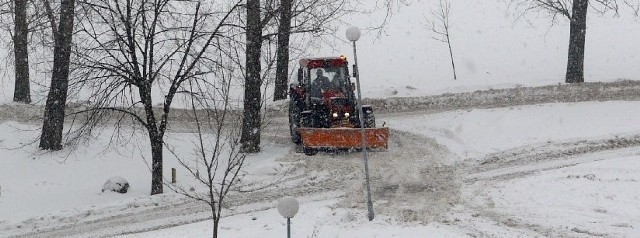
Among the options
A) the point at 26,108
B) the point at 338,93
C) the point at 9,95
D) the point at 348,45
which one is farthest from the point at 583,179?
the point at 348,45

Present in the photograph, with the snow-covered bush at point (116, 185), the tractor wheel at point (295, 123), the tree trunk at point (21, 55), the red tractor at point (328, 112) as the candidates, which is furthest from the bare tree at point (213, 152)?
the tree trunk at point (21, 55)

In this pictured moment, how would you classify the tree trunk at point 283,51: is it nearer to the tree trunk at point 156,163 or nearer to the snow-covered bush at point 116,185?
the tree trunk at point 156,163

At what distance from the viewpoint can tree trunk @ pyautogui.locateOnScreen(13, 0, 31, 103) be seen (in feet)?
61.9

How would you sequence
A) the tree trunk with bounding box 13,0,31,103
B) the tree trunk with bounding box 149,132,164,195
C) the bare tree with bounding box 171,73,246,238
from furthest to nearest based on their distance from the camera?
the tree trunk with bounding box 13,0,31,103 < the tree trunk with bounding box 149,132,164,195 < the bare tree with bounding box 171,73,246,238

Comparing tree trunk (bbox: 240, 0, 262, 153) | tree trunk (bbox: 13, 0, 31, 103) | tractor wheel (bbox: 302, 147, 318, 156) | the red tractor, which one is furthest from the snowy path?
tree trunk (bbox: 13, 0, 31, 103)

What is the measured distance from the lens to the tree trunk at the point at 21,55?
1888 cm

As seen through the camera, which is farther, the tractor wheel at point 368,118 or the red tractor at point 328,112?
the tractor wheel at point 368,118

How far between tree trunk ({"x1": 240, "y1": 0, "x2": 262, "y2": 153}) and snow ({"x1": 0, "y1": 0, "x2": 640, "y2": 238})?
469 mm

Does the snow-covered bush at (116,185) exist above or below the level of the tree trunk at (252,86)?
below

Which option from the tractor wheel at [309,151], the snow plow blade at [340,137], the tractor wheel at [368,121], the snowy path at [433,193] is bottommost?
the snowy path at [433,193]

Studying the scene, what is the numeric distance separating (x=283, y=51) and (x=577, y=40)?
967 centimetres

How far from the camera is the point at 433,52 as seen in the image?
3662 centimetres

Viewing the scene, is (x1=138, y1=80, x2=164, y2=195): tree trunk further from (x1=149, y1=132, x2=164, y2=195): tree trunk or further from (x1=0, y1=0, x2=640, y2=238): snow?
(x1=0, y1=0, x2=640, y2=238): snow

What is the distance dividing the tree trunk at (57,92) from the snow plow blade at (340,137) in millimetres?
5730
